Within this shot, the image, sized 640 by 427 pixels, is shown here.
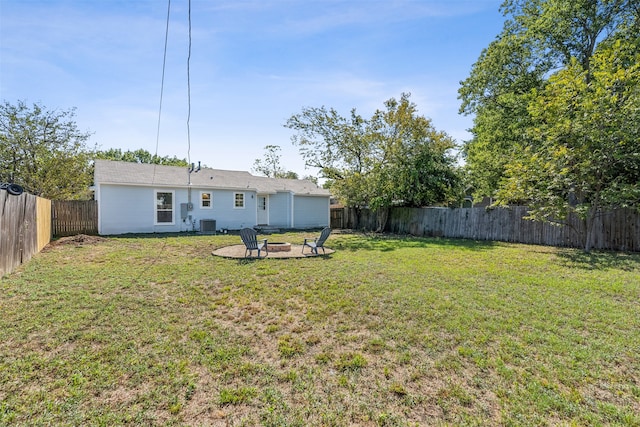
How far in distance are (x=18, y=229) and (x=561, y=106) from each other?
632 inches

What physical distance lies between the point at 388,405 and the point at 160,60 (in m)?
9.48

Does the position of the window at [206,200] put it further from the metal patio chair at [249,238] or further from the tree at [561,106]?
the tree at [561,106]

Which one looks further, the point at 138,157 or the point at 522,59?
the point at 138,157

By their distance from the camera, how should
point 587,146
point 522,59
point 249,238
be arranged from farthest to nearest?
1. point 522,59
2. point 587,146
3. point 249,238

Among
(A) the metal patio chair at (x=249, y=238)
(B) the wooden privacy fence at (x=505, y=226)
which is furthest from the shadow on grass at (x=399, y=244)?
(A) the metal patio chair at (x=249, y=238)

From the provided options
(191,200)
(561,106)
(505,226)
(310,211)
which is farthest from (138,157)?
(561,106)

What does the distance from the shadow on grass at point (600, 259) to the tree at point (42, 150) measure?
23146 millimetres

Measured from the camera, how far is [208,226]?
16344 mm

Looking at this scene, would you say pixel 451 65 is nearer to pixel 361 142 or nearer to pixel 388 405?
pixel 361 142

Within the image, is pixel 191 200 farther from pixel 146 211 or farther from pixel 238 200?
pixel 238 200

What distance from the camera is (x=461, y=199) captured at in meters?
18.0

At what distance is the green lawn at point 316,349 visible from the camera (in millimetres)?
2502

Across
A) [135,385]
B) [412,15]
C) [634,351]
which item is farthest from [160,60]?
[634,351]

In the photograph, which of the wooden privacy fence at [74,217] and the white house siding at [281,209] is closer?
the wooden privacy fence at [74,217]
